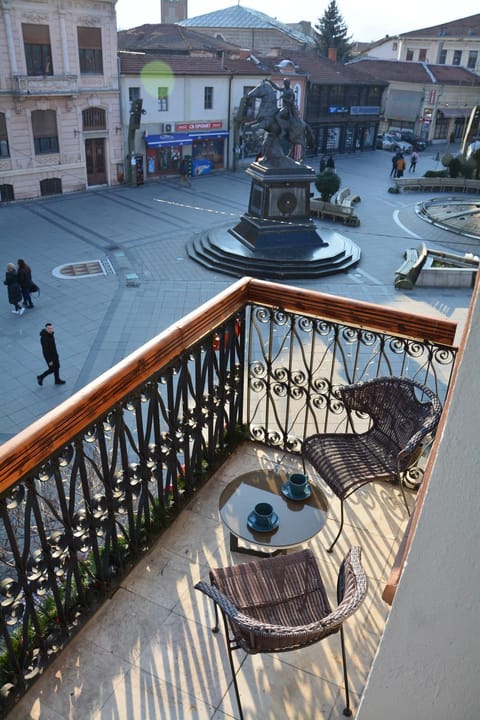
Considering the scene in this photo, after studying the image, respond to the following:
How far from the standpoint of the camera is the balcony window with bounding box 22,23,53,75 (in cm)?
2184

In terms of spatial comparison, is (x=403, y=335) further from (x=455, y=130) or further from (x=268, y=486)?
(x=455, y=130)

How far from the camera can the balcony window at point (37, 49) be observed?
21.8 m

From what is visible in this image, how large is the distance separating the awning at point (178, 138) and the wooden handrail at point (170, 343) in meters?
25.5

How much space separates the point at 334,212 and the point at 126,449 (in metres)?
20.2

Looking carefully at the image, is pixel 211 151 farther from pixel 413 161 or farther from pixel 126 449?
pixel 126 449

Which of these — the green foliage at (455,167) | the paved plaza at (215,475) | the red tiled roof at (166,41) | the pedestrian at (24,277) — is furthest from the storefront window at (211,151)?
the pedestrian at (24,277)

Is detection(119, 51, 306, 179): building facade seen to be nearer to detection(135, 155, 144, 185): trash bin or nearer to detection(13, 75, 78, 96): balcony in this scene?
detection(135, 155, 144, 185): trash bin

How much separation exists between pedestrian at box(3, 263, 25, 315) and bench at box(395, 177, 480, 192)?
67.3 ft

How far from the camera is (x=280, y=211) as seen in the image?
17.7 m

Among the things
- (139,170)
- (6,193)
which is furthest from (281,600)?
(139,170)

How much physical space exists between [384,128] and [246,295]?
48157mm

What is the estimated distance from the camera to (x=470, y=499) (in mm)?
1172

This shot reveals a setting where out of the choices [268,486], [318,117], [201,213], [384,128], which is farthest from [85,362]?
[384,128]

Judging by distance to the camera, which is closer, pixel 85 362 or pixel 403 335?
pixel 403 335
